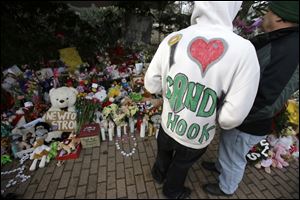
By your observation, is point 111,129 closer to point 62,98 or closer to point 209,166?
point 62,98

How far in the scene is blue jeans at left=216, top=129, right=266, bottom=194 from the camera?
1.89 m

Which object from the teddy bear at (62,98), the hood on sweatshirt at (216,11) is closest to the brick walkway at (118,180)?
the teddy bear at (62,98)

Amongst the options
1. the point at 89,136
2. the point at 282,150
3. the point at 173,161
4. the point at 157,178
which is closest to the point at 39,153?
the point at 89,136

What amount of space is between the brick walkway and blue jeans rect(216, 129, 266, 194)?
0.22 m

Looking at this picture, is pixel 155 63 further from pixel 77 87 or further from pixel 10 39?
pixel 77 87

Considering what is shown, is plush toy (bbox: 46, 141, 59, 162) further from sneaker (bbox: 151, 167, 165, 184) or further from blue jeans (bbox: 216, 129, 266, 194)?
blue jeans (bbox: 216, 129, 266, 194)

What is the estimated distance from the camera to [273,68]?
1.53m

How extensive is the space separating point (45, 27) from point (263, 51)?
6.41 feet

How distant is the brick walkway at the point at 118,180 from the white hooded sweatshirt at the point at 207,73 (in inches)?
39.7

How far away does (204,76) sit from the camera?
1.40m

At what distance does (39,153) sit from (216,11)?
2.71 meters

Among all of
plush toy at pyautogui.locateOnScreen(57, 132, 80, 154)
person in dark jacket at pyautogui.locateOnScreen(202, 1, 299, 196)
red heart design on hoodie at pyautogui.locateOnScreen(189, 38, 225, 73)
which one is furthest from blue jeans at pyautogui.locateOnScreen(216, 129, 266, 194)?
plush toy at pyautogui.locateOnScreen(57, 132, 80, 154)

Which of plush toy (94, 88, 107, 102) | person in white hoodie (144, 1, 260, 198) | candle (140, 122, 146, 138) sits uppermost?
person in white hoodie (144, 1, 260, 198)

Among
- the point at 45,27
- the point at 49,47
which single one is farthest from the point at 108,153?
the point at 45,27
